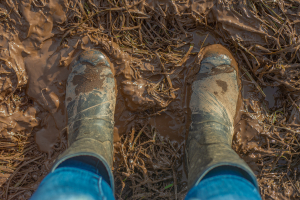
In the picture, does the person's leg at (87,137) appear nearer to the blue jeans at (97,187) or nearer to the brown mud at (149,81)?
the blue jeans at (97,187)

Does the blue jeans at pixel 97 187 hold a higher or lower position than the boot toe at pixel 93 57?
lower

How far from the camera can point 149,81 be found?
1.76m

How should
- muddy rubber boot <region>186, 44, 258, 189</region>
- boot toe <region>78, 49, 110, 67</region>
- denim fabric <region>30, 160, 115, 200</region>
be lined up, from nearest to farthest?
denim fabric <region>30, 160, 115, 200</region> → muddy rubber boot <region>186, 44, 258, 189</region> → boot toe <region>78, 49, 110, 67</region>

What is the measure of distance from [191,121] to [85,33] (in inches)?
48.3

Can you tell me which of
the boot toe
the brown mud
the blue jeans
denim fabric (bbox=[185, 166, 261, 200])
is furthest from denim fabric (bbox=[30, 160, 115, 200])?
the boot toe

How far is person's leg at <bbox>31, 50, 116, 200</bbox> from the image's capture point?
3.04 ft

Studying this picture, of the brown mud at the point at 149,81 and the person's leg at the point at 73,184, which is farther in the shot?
the brown mud at the point at 149,81

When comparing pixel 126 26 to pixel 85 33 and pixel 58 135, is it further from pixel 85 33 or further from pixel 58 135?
Answer: pixel 58 135

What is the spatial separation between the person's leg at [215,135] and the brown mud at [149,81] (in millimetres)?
Answer: 117

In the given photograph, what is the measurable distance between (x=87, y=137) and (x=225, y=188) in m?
0.98

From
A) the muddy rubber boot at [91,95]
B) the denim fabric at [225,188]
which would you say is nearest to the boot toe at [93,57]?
the muddy rubber boot at [91,95]

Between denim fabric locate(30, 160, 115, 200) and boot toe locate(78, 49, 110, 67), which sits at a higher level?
boot toe locate(78, 49, 110, 67)

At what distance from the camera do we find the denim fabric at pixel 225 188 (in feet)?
2.96

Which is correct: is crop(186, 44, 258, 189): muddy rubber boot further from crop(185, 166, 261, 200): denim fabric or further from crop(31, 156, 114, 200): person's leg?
crop(31, 156, 114, 200): person's leg
